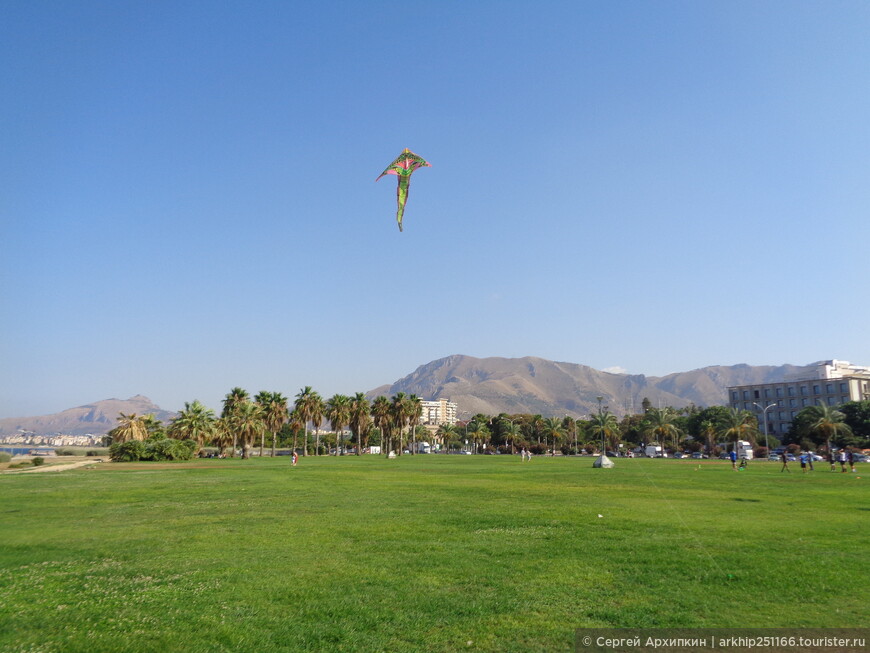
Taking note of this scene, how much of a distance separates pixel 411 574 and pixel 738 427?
397 feet

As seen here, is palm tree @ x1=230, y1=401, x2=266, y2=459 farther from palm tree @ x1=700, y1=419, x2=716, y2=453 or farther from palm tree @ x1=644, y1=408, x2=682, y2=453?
palm tree @ x1=700, y1=419, x2=716, y2=453

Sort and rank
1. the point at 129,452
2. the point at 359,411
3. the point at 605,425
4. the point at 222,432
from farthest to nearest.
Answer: the point at 605,425
the point at 359,411
the point at 222,432
the point at 129,452

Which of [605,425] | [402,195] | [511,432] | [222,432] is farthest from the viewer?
[511,432]

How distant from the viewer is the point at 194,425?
90750mm

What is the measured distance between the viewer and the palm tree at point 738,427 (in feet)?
377

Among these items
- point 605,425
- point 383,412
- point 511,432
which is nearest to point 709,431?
point 605,425

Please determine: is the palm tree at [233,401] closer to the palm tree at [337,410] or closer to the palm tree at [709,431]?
the palm tree at [337,410]

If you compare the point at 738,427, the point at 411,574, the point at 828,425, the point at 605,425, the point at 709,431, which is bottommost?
the point at 709,431

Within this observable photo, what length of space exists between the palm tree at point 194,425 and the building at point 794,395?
151357 millimetres

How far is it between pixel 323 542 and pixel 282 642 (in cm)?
737

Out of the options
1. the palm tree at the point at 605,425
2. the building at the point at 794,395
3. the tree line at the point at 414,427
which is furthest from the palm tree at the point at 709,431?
the building at the point at 794,395

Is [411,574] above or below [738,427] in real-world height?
above

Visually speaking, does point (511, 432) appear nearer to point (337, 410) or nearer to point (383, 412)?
point (383, 412)

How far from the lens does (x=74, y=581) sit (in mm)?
11203
